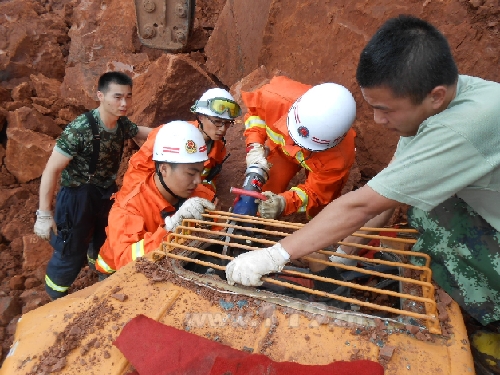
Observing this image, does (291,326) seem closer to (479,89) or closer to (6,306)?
(479,89)

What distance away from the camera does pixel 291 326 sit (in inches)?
57.1

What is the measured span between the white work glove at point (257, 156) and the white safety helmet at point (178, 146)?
52cm

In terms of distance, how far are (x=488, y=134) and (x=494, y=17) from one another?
2.24 meters

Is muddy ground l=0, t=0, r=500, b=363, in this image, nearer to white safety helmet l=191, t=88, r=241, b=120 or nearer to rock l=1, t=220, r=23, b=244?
rock l=1, t=220, r=23, b=244

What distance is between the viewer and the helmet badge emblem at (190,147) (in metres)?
2.73

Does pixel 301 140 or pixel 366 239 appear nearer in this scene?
pixel 366 239

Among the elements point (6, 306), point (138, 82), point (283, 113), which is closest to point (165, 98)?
point (138, 82)

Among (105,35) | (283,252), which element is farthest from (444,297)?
(105,35)

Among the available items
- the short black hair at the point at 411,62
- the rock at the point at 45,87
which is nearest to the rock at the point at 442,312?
the short black hair at the point at 411,62

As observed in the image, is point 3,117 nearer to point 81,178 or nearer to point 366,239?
point 81,178

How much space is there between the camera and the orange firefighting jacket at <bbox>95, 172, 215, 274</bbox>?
2240 mm

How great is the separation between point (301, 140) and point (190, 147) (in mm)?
841

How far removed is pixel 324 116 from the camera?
2707 mm

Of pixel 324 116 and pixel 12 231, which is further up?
pixel 324 116
